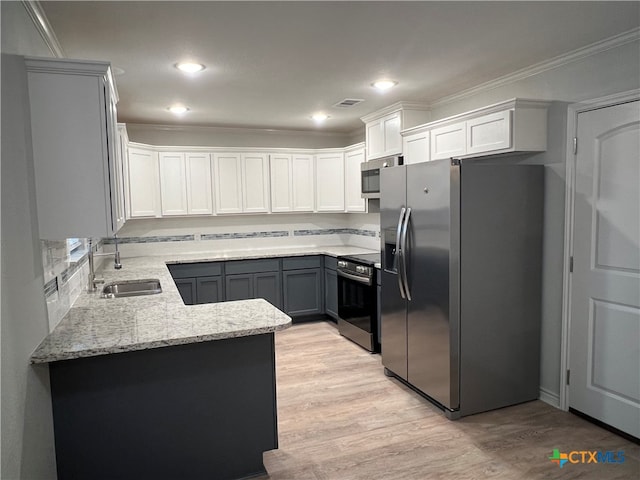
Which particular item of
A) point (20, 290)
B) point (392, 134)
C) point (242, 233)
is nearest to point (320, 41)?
point (392, 134)

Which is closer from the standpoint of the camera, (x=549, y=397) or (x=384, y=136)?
(x=549, y=397)

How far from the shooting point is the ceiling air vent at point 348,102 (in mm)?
4090

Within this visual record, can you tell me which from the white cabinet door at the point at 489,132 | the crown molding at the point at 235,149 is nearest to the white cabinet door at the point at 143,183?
the crown molding at the point at 235,149

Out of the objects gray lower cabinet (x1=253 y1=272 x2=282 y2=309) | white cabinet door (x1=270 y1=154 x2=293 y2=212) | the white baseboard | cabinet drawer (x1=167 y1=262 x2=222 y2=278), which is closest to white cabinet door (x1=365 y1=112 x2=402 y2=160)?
white cabinet door (x1=270 y1=154 x2=293 y2=212)

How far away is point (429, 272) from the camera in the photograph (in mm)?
3125

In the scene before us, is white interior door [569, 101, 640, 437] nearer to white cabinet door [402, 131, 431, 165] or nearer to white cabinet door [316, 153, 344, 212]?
white cabinet door [402, 131, 431, 165]

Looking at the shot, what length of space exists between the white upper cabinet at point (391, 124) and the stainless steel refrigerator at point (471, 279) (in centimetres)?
110

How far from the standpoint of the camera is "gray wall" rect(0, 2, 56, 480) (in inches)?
59.3

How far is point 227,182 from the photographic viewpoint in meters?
5.36

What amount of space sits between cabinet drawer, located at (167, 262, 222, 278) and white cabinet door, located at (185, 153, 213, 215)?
2.26 ft

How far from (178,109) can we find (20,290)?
3113mm

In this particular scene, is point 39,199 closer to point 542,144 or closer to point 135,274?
point 135,274

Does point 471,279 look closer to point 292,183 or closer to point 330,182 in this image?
point 330,182

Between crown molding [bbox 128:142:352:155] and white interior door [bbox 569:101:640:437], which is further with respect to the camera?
crown molding [bbox 128:142:352:155]
